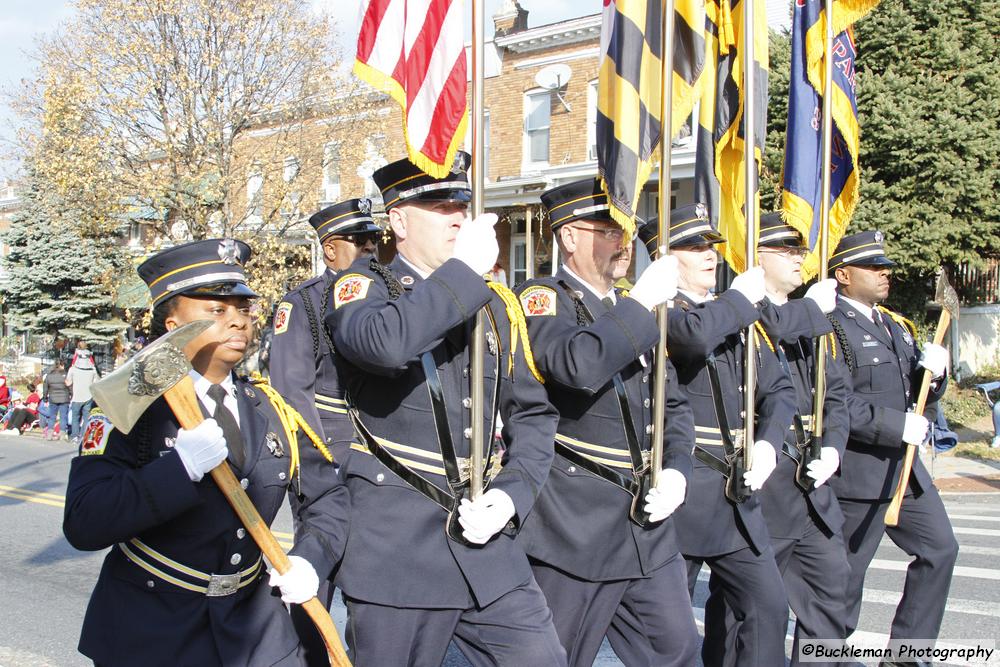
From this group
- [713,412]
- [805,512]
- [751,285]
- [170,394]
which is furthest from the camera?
[805,512]

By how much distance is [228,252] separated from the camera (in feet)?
9.83

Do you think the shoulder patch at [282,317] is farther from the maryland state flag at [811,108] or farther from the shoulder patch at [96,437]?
the maryland state flag at [811,108]

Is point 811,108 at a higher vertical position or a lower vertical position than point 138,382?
higher

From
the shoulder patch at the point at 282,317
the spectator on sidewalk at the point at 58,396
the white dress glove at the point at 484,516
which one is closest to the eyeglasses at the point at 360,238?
the shoulder patch at the point at 282,317

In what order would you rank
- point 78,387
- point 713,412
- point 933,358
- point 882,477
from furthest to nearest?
point 78,387
point 933,358
point 882,477
point 713,412

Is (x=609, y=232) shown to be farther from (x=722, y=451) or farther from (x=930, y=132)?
(x=930, y=132)

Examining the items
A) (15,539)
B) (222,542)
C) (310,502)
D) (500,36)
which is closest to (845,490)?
(310,502)

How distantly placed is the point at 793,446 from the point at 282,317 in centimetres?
272

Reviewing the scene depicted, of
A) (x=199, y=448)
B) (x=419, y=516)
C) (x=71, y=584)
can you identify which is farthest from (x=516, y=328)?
(x=71, y=584)

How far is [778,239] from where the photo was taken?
5.18 metres

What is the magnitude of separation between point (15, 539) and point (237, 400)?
655cm

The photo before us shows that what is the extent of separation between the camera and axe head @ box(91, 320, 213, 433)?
2342 mm

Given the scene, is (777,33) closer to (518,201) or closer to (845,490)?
(518,201)

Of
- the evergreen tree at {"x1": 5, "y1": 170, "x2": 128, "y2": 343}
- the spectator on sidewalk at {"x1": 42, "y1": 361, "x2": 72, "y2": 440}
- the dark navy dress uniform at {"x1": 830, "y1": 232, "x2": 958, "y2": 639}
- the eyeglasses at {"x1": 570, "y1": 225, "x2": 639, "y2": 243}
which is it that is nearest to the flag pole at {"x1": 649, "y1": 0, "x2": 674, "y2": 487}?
the eyeglasses at {"x1": 570, "y1": 225, "x2": 639, "y2": 243}
